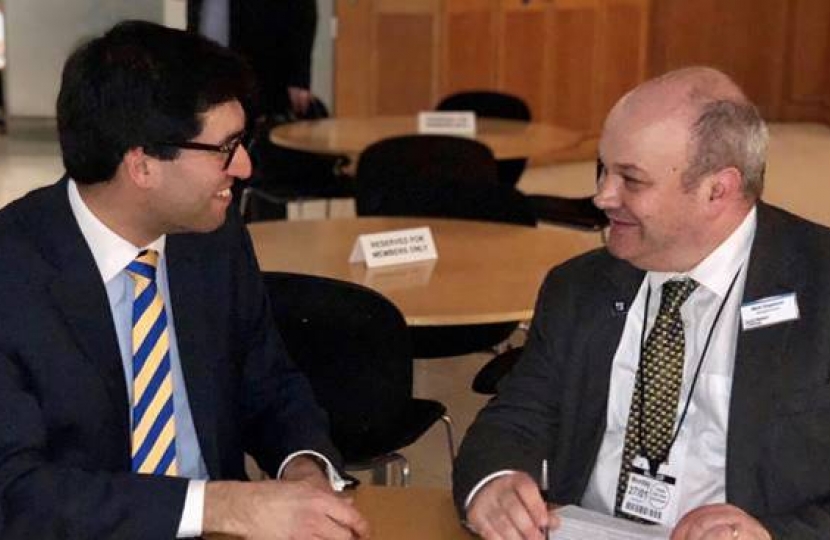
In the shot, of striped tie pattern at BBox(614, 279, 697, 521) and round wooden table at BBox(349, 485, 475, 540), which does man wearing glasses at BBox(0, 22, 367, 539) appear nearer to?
round wooden table at BBox(349, 485, 475, 540)

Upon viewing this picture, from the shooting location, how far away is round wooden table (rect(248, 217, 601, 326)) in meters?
3.62

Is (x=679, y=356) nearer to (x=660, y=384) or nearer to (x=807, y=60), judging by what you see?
(x=660, y=384)

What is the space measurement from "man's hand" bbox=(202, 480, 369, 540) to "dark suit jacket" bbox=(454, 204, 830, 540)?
26cm

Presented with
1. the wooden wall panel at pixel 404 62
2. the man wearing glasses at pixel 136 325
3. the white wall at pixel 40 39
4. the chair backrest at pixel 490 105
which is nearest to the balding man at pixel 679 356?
the man wearing glasses at pixel 136 325

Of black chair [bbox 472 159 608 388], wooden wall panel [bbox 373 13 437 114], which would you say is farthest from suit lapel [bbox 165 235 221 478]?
wooden wall panel [bbox 373 13 437 114]

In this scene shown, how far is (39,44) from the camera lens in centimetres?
1111

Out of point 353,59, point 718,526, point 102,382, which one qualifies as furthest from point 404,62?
point 718,526

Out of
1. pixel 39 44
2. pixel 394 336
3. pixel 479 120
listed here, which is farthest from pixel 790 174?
pixel 394 336

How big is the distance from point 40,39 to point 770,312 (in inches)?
379

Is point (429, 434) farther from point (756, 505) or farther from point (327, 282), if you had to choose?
point (756, 505)

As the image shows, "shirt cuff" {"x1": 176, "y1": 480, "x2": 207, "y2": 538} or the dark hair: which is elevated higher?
the dark hair

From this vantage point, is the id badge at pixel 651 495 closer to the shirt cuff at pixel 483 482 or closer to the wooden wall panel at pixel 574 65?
the shirt cuff at pixel 483 482

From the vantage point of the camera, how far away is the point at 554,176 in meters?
10.3

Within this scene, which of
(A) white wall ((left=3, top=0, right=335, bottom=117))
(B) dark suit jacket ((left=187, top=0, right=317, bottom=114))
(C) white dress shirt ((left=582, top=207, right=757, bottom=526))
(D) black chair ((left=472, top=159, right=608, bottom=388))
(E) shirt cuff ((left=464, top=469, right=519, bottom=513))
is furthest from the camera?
(A) white wall ((left=3, top=0, right=335, bottom=117))
